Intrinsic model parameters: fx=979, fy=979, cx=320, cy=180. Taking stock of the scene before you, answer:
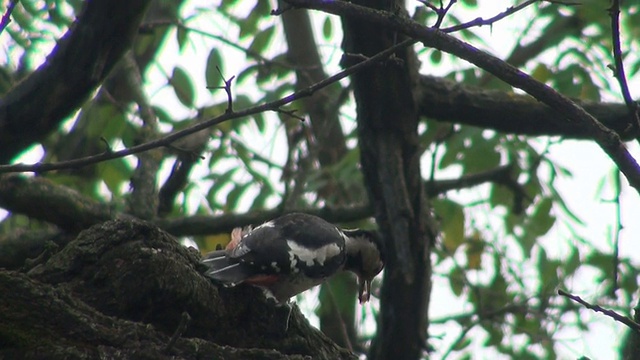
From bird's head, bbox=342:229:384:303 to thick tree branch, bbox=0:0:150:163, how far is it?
4.99 feet

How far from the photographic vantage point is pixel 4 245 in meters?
4.14

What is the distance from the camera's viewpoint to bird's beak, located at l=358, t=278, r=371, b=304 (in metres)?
4.62

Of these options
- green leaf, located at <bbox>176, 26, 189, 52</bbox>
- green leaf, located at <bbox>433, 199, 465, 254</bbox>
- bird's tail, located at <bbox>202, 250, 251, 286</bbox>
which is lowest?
bird's tail, located at <bbox>202, 250, 251, 286</bbox>

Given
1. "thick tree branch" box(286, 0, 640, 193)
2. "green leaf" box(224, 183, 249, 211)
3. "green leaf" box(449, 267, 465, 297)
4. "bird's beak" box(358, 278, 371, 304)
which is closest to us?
"thick tree branch" box(286, 0, 640, 193)

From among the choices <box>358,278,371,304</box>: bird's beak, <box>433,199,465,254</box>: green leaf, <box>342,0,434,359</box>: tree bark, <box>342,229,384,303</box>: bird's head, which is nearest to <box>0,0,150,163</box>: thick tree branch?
<box>342,0,434,359</box>: tree bark

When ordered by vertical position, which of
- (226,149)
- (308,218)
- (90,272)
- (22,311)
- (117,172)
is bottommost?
(22,311)

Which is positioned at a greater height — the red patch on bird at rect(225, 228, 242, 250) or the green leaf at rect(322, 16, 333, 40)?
the green leaf at rect(322, 16, 333, 40)

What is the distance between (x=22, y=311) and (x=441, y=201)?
3132 millimetres

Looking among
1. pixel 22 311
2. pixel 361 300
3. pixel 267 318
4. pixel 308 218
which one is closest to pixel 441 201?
pixel 361 300

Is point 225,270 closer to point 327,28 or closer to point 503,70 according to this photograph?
point 503,70

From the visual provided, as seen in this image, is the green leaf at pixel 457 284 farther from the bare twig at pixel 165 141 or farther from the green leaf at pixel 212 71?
the bare twig at pixel 165 141

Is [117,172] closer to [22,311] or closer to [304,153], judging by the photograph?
[304,153]

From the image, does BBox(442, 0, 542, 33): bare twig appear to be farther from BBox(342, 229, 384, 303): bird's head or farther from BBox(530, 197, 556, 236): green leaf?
BBox(530, 197, 556, 236): green leaf

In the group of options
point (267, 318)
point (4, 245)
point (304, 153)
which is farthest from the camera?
point (304, 153)
